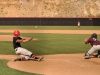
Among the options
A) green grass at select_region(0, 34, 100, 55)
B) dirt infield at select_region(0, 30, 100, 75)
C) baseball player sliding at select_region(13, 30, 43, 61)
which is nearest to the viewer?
dirt infield at select_region(0, 30, 100, 75)

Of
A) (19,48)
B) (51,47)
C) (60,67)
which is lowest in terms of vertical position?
(51,47)

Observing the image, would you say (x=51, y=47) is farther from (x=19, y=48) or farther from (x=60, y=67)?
(x=60, y=67)

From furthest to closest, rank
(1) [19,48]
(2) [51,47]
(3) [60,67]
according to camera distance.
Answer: (2) [51,47], (1) [19,48], (3) [60,67]

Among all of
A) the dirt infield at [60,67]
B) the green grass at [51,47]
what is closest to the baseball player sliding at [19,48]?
the dirt infield at [60,67]

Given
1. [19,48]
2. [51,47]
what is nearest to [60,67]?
[19,48]

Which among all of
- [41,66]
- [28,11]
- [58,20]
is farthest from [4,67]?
[28,11]

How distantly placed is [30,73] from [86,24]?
154 ft

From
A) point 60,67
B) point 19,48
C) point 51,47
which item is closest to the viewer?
point 60,67

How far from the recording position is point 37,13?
7406 cm

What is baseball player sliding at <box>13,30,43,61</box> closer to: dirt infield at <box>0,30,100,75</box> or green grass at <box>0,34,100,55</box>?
dirt infield at <box>0,30,100,75</box>

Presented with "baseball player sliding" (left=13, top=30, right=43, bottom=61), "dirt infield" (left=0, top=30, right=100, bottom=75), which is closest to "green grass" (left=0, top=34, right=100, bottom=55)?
"baseball player sliding" (left=13, top=30, right=43, bottom=61)

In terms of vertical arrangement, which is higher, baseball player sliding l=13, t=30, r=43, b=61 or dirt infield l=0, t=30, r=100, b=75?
baseball player sliding l=13, t=30, r=43, b=61

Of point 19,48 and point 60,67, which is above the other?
point 19,48

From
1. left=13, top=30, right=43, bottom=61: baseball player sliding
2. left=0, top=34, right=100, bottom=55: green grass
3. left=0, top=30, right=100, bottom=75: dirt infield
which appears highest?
left=13, top=30, right=43, bottom=61: baseball player sliding
